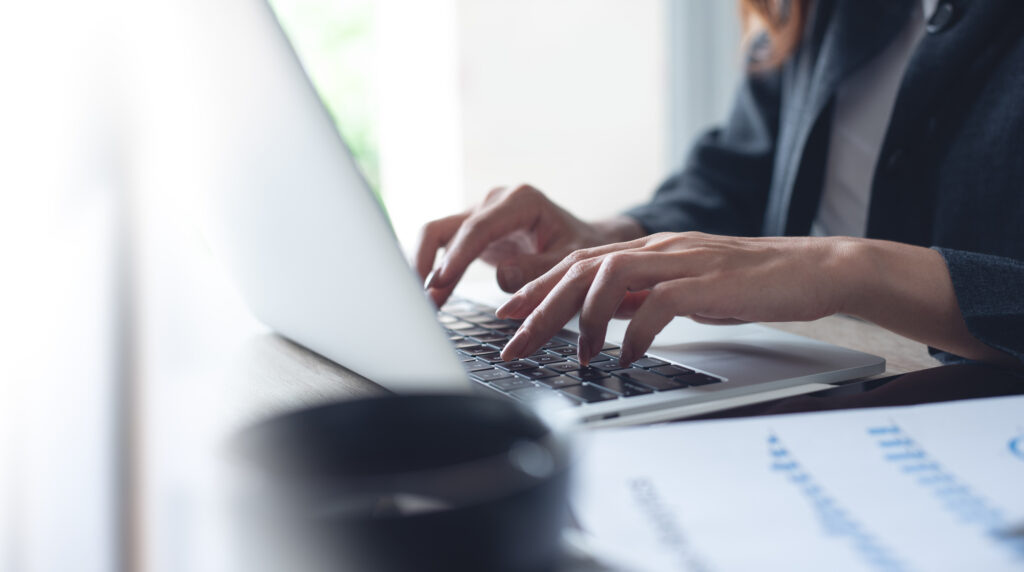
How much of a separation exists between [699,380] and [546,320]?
9 centimetres

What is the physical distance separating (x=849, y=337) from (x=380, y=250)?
44 centimetres

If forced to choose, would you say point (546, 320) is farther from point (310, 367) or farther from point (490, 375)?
point (310, 367)

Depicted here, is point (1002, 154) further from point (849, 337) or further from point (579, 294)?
point (579, 294)

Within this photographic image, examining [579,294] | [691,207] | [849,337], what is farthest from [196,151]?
→ [691,207]

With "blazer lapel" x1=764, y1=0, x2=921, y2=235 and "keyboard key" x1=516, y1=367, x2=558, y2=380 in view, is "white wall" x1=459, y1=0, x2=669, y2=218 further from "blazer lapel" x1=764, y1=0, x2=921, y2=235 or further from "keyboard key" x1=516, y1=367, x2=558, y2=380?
"keyboard key" x1=516, y1=367, x2=558, y2=380

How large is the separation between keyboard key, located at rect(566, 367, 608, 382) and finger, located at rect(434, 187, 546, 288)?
0.25 m

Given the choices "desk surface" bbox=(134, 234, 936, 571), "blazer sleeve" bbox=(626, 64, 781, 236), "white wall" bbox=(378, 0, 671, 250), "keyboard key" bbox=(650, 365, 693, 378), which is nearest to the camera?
"desk surface" bbox=(134, 234, 936, 571)

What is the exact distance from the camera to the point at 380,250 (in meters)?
0.36

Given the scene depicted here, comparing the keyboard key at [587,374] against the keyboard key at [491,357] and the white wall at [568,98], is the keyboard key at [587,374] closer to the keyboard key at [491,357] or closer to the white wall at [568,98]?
the keyboard key at [491,357]

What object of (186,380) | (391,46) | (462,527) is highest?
(391,46)

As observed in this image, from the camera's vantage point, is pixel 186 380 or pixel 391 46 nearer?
pixel 186 380

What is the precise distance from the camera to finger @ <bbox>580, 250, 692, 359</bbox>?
1.51 feet

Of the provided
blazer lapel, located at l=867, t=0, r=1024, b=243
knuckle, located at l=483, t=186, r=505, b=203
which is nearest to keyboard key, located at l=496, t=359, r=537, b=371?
knuckle, located at l=483, t=186, r=505, b=203

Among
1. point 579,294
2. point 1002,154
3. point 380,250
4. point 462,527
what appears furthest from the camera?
point 1002,154
